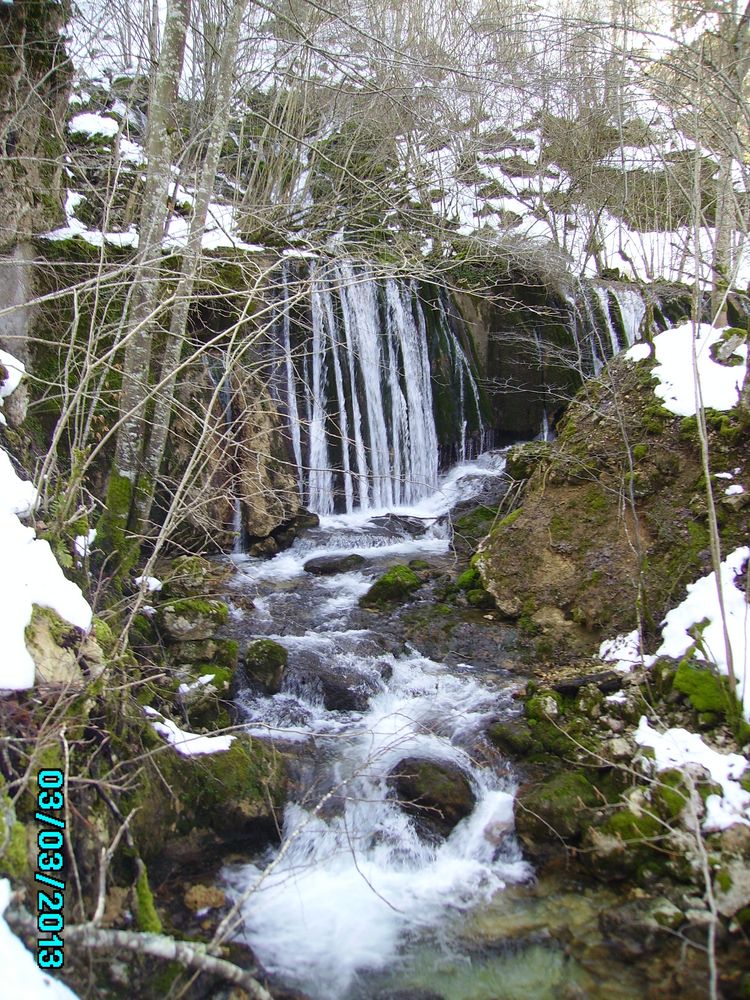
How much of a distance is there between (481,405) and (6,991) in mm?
11839

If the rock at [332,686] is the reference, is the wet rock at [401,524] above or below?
above

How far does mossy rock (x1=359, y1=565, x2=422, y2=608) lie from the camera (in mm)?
7512

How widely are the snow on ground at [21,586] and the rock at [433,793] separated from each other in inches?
86.8

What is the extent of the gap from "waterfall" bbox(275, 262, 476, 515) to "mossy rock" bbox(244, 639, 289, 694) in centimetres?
463

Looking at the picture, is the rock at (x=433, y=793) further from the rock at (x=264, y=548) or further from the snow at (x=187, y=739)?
the rock at (x=264, y=548)

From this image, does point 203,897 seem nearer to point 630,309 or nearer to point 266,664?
point 266,664

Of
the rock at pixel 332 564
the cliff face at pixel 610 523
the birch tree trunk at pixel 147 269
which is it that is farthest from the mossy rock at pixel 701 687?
the rock at pixel 332 564

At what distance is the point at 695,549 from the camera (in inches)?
A: 221

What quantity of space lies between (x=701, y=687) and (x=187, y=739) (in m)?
3.27

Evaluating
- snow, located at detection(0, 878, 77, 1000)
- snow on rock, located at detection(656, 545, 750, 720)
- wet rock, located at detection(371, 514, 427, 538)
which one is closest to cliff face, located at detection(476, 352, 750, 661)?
snow on rock, located at detection(656, 545, 750, 720)

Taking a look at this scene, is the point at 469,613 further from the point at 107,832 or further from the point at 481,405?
the point at 481,405

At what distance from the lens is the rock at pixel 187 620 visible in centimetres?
568

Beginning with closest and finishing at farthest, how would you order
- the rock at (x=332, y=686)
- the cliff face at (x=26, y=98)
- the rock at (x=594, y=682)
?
1. the rock at (x=594, y=682)
2. the rock at (x=332, y=686)
3. the cliff face at (x=26, y=98)

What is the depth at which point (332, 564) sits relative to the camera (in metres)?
8.50
